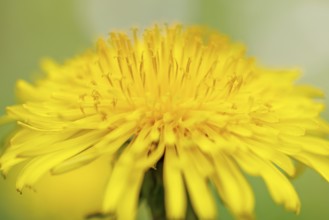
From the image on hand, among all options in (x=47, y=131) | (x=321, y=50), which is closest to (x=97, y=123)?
(x=47, y=131)

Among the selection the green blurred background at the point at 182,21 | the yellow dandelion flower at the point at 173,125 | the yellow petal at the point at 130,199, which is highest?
the green blurred background at the point at 182,21

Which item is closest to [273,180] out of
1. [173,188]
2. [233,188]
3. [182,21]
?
[233,188]

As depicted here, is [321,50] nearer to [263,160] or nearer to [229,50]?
[229,50]

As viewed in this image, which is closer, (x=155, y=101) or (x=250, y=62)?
(x=155, y=101)

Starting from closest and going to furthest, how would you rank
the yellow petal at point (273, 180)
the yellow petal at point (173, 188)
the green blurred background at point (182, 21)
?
1. the yellow petal at point (173, 188)
2. the yellow petal at point (273, 180)
3. the green blurred background at point (182, 21)

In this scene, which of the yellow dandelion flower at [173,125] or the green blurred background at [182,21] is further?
the green blurred background at [182,21]

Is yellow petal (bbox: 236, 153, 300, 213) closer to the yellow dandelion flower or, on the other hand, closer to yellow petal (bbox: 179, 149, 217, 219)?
the yellow dandelion flower

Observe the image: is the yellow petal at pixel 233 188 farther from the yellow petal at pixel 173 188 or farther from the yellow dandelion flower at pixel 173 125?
the yellow petal at pixel 173 188

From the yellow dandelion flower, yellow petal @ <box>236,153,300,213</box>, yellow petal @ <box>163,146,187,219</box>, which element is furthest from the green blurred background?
yellow petal @ <box>163,146,187,219</box>

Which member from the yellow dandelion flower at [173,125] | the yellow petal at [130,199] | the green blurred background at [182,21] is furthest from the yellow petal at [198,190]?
the green blurred background at [182,21]
